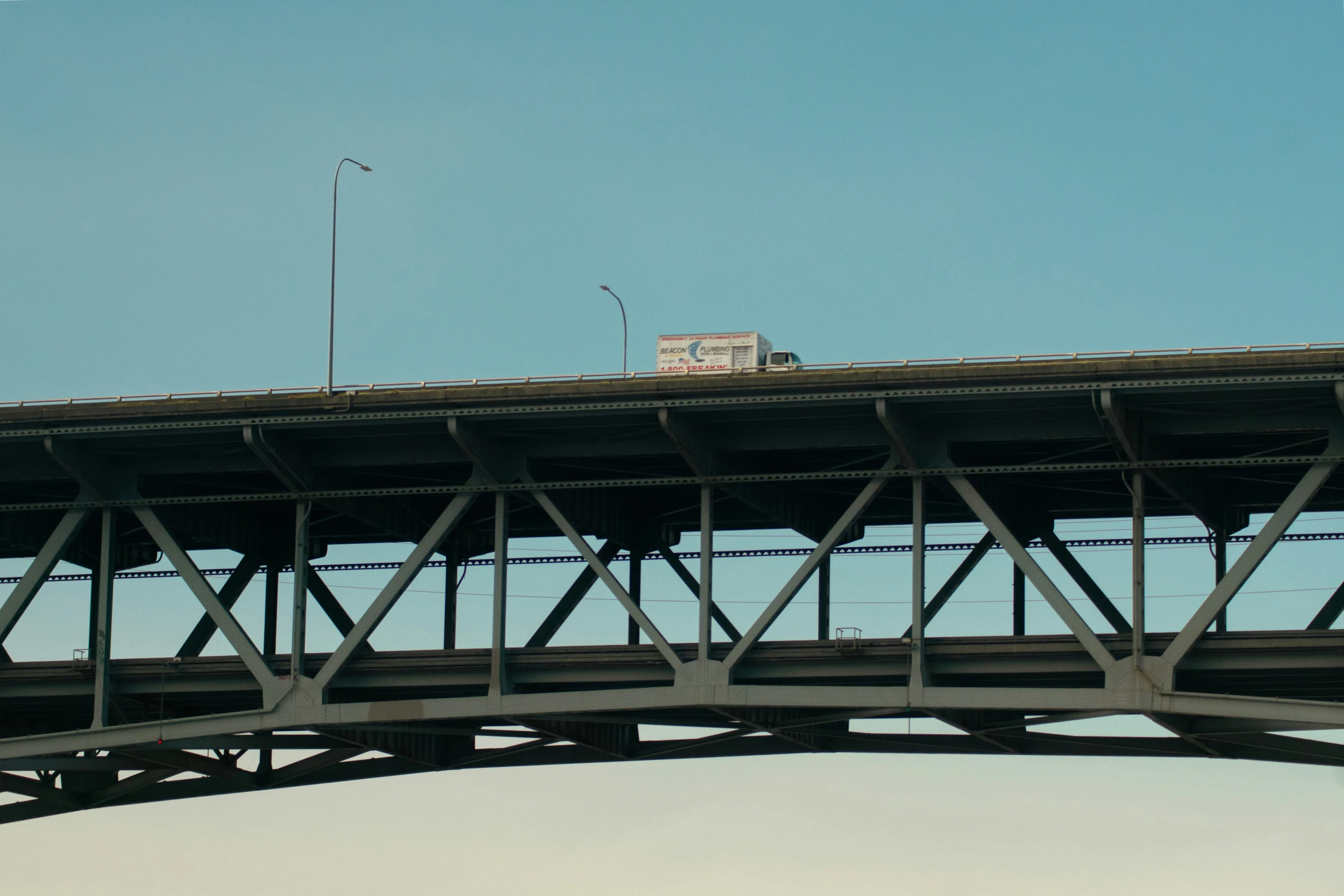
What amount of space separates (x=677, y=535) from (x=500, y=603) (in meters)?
8.74

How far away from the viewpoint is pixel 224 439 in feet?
168

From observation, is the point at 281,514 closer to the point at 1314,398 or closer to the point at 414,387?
the point at 414,387

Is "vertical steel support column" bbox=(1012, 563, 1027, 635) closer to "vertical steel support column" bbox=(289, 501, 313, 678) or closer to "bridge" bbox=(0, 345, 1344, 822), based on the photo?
"bridge" bbox=(0, 345, 1344, 822)

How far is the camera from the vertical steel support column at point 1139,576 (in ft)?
148

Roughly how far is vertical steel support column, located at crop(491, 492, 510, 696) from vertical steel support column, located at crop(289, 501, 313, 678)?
4771 millimetres

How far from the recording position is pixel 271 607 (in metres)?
59.2

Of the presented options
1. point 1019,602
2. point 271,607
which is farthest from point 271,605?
point 1019,602

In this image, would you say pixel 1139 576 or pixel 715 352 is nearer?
pixel 1139 576

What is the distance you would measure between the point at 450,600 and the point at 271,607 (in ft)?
18.3

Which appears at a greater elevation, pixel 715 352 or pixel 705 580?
pixel 715 352

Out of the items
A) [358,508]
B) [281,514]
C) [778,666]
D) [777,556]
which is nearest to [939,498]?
[777,556]

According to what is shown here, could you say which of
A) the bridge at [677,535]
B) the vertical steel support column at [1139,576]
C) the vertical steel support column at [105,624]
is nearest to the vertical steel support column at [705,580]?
the bridge at [677,535]

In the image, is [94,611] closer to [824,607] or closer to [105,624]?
[105,624]

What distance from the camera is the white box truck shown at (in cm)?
5253
